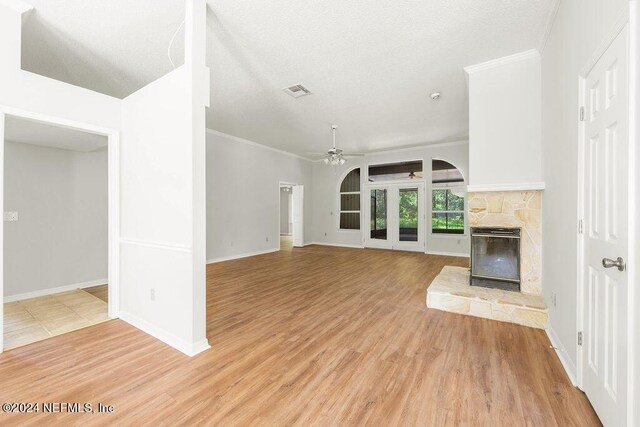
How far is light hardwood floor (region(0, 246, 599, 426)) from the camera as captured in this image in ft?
5.33

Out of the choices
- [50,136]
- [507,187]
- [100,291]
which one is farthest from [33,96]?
[507,187]

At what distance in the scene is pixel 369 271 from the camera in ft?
18.0

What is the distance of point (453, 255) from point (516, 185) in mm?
4658

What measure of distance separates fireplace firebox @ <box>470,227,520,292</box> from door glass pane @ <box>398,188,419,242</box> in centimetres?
451

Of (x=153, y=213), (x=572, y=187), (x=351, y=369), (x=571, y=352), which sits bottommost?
(x=351, y=369)

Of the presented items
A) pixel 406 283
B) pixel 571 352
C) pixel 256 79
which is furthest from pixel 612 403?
pixel 256 79

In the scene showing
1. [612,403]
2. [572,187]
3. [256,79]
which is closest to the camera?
[612,403]

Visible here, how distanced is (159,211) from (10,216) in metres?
2.91

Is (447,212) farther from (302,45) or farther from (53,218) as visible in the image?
(53,218)

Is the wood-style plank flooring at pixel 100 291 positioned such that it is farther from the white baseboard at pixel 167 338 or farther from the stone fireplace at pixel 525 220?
the stone fireplace at pixel 525 220

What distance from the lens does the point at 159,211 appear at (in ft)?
8.58

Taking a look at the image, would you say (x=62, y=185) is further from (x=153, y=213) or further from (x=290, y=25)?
(x=290, y=25)

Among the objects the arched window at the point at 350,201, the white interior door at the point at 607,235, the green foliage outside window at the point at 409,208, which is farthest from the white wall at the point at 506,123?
the arched window at the point at 350,201

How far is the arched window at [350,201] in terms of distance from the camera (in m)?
9.21
